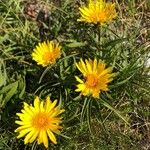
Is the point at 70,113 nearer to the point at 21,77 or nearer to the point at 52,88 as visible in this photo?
the point at 52,88

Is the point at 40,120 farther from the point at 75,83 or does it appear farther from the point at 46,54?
the point at 46,54

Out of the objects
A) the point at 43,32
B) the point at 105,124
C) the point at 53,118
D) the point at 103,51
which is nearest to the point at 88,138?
the point at 105,124

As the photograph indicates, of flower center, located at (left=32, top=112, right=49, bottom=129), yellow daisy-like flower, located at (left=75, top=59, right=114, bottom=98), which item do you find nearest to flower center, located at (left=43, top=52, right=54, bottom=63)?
yellow daisy-like flower, located at (left=75, top=59, right=114, bottom=98)

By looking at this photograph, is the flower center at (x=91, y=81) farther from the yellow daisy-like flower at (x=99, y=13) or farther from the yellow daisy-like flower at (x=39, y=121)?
the yellow daisy-like flower at (x=99, y=13)

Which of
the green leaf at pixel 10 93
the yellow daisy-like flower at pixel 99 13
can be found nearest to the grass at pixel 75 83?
the green leaf at pixel 10 93

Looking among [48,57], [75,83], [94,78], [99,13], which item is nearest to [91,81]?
[94,78]
